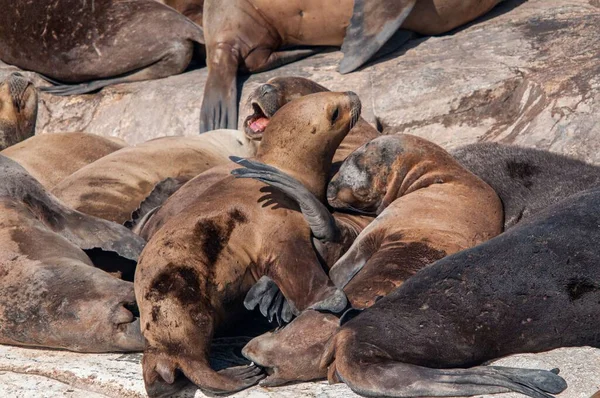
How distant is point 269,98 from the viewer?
6.93 metres

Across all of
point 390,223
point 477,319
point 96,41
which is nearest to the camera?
point 477,319

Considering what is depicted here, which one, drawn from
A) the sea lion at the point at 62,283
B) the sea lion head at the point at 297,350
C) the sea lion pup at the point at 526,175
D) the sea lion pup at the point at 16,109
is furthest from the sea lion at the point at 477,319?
the sea lion pup at the point at 16,109

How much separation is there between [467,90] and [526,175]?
160cm

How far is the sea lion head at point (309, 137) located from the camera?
5887 millimetres

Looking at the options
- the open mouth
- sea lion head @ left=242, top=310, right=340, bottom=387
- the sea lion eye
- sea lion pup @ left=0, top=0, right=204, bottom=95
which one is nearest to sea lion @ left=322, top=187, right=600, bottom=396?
sea lion head @ left=242, top=310, right=340, bottom=387

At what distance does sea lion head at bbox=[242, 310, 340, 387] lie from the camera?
4.62 metres

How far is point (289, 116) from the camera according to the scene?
5961 mm

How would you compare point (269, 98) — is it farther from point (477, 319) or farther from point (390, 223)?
point (477, 319)

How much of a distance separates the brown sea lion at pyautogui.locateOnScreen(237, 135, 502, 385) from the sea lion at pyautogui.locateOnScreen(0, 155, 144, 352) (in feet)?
2.23

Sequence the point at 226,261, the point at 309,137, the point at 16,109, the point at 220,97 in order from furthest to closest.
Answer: the point at 16,109 → the point at 220,97 → the point at 309,137 → the point at 226,261

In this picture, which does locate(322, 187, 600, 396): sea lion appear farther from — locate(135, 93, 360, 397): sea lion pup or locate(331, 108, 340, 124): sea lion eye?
locate(331, 108, 340, 124): sea lion eye

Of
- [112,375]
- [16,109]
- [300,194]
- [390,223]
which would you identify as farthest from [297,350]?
[16,109]

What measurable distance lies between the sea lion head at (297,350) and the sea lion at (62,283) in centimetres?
61

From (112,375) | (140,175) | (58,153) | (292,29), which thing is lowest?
(58,153)
